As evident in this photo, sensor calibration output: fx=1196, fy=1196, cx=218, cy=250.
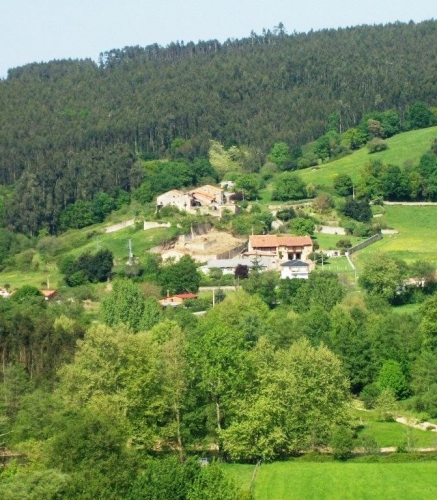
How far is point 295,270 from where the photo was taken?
75.9m

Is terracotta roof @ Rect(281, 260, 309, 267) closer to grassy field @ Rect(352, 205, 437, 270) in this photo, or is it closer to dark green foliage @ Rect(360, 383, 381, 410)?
grassy field @ Rect(352, 205, 437, 270)

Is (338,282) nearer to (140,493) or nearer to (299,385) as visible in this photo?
(299,385)

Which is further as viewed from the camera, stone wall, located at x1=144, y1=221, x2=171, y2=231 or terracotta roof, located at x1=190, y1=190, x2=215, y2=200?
terracotta roof, located at x1=190, y1=190, x2=215, y2=200

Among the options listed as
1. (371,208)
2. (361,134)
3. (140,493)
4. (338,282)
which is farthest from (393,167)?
(140,493)

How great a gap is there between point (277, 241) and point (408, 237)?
1077cm

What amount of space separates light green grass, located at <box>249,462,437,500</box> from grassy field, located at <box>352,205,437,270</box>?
33.1 metres

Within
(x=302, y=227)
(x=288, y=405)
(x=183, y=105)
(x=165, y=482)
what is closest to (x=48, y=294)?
(x=302, y=227)

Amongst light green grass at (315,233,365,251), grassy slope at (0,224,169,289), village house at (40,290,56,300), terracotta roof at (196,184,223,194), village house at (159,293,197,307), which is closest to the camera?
village house at (159,293,197,307)

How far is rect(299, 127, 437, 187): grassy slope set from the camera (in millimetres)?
105000

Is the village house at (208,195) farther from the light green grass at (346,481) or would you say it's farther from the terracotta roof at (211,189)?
the light green grass at (346,481)

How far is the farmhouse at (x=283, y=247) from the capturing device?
81062 millimetres

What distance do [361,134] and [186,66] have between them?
5513 centimetres

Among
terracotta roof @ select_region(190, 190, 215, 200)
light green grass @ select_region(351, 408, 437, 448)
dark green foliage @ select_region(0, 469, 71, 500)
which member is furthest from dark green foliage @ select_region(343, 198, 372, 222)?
dark green foliage @ select_region(0, 469, 71, 500)

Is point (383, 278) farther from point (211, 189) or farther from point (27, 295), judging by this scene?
point (211, 189)
